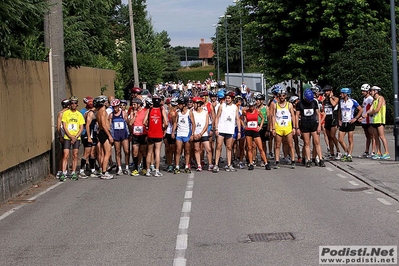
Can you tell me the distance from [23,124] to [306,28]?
21416 mm

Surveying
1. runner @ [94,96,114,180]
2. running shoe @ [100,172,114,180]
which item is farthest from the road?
runner @ [94,96,114,180]

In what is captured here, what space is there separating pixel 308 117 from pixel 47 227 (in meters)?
9.06

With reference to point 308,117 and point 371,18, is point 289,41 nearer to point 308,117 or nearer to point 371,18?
point 371,18

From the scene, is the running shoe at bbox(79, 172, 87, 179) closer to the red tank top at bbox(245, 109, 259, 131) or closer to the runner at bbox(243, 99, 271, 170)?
the runner at bbox(243, 99, 271, 170)

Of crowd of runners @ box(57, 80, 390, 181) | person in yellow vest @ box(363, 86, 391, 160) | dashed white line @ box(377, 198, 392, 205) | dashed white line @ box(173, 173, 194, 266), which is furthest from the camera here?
person in yellow vest @ box(363, 86, 391, 160)

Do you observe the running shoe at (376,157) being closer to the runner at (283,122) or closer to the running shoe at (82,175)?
the runner at (283,122)

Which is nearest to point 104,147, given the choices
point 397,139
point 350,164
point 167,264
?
point 350,164

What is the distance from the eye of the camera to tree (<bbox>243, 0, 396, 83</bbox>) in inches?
1302

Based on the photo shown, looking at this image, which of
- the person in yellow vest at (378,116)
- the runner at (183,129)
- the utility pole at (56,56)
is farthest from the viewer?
the person in yellow vest at (378,116)

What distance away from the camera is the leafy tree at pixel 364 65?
29.6 meters

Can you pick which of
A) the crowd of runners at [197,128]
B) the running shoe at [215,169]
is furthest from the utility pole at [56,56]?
the running shoe at [215,169]

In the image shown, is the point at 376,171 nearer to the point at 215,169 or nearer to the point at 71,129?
the point at 215,169

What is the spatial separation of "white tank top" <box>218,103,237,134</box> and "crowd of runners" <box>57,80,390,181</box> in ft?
0.08

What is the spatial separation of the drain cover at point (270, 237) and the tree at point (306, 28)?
24633 mm
